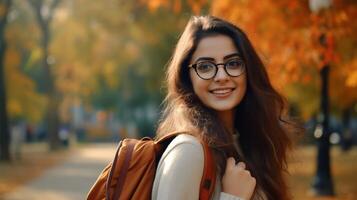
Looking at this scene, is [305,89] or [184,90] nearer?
[184,90]

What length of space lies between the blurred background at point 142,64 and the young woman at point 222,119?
10.0 inches

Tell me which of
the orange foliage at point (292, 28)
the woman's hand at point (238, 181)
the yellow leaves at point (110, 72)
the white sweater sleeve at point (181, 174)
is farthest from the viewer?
the yellow leaves at point (110, 72)

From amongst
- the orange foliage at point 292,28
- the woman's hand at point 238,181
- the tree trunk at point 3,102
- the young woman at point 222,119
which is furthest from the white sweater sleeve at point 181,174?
the tree trunk at point 3,102

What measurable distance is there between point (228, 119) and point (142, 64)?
1318 inches

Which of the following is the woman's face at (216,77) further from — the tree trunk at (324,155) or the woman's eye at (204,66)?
the tree trunk at (324,155)

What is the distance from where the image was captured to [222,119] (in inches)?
104

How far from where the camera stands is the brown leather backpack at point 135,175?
7.55ft

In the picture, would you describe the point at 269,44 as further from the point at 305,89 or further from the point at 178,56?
the point at 305,89

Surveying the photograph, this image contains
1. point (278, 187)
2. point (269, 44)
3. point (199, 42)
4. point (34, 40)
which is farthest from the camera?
point (34, 40)

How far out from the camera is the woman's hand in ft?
8.06

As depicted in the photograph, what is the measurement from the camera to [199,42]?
258 centimetres

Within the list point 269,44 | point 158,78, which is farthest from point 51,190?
point 158,78

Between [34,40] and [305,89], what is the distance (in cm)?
1420

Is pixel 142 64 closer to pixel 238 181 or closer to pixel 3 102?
pixel 3 102
